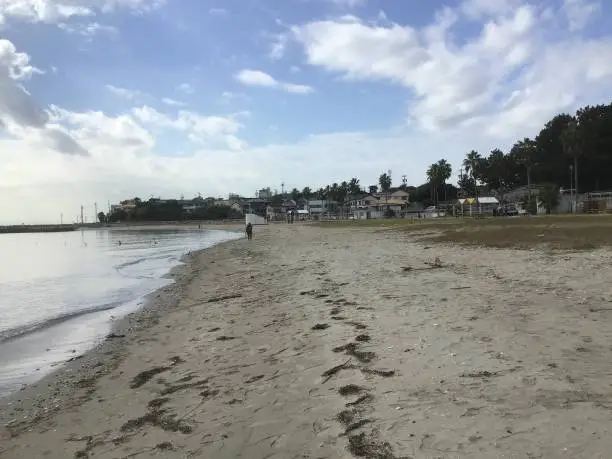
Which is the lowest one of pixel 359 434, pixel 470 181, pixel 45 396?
pixel 45 396

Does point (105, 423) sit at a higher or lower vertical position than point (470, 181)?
lower

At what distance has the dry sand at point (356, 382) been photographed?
4422 millimetres

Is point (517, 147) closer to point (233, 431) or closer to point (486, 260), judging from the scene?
point (486, 260)

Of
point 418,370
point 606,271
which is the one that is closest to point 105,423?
point 418,370

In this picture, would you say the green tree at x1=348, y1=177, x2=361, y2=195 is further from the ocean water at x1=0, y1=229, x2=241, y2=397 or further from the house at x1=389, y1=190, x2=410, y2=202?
the ocean water at x1=0, y1=229, x2=241, y2=397

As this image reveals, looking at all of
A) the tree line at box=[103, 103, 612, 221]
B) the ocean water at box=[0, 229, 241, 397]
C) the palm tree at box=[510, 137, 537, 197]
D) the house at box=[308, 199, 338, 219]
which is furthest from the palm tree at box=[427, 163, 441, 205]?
the ocean water at box=[0, 229, 241, 397]

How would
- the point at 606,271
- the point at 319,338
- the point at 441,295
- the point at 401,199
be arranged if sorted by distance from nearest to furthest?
the point at 319,338
the point at 441,295
the point at 606,271
the point at 401,199

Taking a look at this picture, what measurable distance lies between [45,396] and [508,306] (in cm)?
795

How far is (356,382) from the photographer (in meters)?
5.95

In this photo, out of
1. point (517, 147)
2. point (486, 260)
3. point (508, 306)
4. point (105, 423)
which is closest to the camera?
point (105, 423)

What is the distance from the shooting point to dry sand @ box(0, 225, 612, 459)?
4422 mm

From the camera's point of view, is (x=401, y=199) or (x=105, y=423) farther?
(x=401, y=199)

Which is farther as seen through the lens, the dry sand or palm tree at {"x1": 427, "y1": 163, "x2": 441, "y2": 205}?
palm tree at {"x1": 427, "y1": 163, "x2": 441, "y2": 205}

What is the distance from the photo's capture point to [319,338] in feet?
27.6
